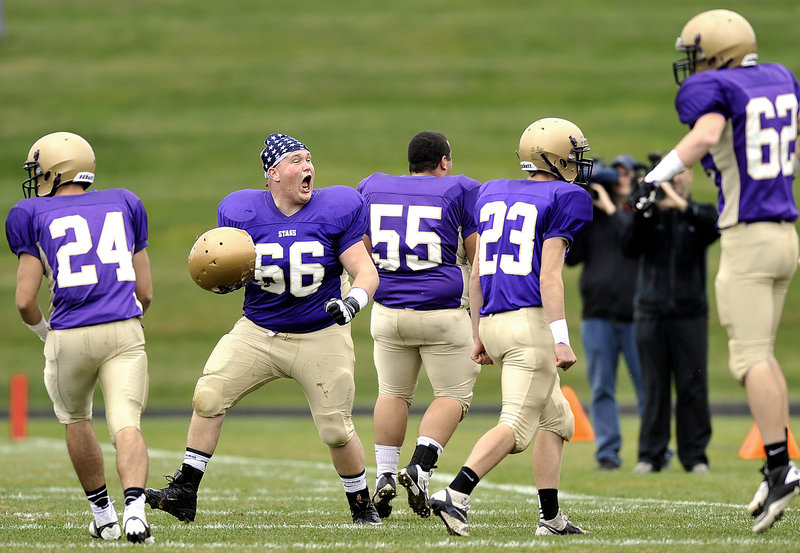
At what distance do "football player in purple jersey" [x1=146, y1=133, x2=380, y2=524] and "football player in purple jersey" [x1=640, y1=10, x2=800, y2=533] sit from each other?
1532 mm

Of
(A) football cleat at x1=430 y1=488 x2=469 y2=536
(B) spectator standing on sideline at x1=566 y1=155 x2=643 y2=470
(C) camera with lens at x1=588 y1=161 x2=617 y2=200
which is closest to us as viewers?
(A) football cleat at x1=430 y1=488 x2=469 y2=536

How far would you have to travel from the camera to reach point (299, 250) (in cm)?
567

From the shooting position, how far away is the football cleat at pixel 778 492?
15.9 feet

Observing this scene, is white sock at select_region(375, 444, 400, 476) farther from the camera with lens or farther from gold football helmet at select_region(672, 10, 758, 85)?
the camera with lens

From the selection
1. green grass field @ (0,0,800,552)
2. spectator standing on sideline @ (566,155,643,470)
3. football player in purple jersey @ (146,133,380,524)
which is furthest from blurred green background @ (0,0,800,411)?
football player in purple jersey @ (146,133,380,524)

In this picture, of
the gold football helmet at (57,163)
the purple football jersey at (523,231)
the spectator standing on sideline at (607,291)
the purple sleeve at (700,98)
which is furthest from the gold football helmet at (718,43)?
the spectator standing on sideline at (607,291)

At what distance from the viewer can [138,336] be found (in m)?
5.48

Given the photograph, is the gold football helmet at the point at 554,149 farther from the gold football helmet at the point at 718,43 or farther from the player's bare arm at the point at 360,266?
the player's bare arm at the point at 360,266

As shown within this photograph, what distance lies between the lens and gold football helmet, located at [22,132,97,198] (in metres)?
5.50

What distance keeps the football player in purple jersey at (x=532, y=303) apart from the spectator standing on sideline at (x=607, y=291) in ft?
13.2

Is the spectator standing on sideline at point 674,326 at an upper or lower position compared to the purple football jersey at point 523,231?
lower

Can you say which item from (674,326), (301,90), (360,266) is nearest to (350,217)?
(360,266)

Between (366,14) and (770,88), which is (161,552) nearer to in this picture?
(770,88)

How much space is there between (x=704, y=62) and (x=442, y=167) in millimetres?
1828
